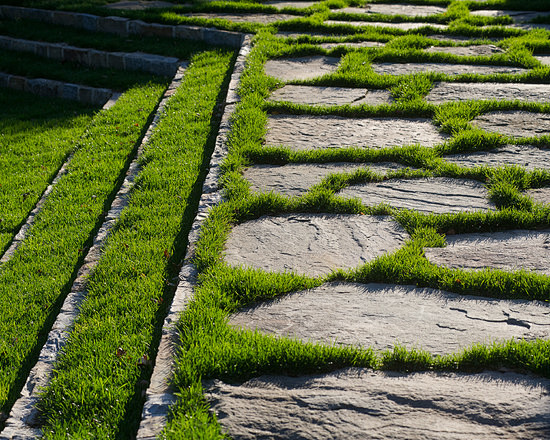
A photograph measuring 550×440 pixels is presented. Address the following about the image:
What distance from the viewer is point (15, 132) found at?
6734 millimetres

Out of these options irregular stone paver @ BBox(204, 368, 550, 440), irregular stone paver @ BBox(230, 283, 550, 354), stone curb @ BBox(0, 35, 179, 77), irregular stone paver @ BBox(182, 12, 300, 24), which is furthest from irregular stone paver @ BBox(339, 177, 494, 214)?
irregular stone paver @ BBox(182, 12, 300, 24)

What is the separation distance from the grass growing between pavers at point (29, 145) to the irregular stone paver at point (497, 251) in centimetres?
324

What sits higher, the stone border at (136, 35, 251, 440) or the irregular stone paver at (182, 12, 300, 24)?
the irregular stone paver at (182, 12, 300, 24)

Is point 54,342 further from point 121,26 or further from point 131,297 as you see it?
point 121,26

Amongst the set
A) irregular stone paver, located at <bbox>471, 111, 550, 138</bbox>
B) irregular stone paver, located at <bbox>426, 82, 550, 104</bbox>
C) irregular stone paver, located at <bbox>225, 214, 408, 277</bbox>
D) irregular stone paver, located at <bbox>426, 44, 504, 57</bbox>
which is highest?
irregular stone paver, located at <bbox>426, 44, 504, 57</bbox>

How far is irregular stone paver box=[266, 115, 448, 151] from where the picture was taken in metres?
4.89

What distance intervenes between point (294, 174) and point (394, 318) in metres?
1.77

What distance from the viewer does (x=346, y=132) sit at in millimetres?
5105

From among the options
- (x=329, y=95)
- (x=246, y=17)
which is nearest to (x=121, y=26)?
(x=246, y=17)

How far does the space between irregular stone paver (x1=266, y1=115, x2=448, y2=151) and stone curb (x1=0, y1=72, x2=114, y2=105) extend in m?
3.02

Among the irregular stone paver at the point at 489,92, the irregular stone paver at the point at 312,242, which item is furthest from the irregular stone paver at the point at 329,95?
the irregular stone paver at the point at 312,242

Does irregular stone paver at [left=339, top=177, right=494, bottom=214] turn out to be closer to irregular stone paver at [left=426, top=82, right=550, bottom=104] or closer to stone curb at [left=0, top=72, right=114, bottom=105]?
irregular stone paver at [left=426, top=82, right=550, bottom=104]

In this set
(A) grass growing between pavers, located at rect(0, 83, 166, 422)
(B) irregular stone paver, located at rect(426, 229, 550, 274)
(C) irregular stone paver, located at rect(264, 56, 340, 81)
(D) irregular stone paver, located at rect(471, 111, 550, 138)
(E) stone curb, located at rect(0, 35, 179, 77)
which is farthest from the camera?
(E) stone curb, located at rect(0, 35, 179, 77)

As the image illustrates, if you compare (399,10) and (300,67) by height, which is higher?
(399,10)
